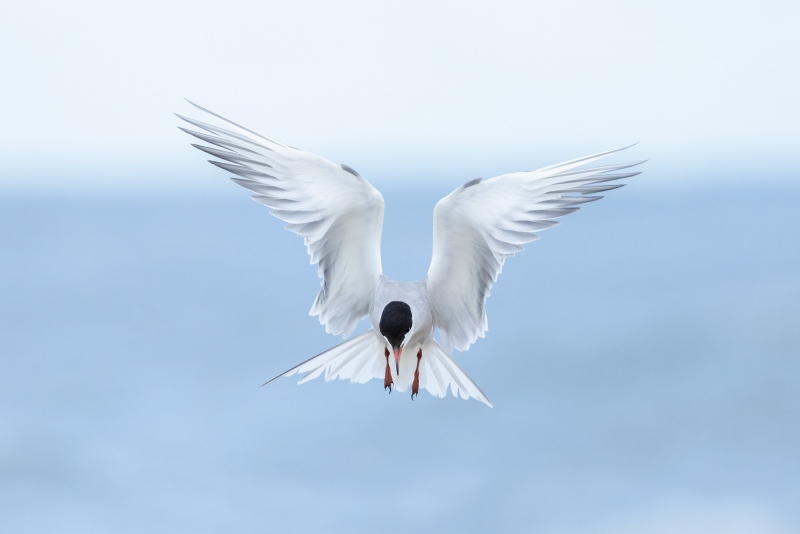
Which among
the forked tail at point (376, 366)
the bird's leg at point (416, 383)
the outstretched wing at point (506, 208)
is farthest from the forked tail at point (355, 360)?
the outstretched wing at point (506, 208)

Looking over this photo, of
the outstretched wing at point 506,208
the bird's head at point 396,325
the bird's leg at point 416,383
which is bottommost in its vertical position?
the bird's leg at point 416,383

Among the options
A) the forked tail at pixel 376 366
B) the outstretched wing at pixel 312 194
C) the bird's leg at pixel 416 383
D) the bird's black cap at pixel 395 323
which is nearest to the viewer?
the bird's black cap at pixel 395 323

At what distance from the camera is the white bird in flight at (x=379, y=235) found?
6.35 m

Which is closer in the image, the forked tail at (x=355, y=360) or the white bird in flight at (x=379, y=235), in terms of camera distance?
the white bird in flight at (x=379, y=235)

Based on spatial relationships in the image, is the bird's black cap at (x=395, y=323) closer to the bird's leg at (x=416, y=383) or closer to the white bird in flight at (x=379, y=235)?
the white bird in flight at (x=379, y=235)

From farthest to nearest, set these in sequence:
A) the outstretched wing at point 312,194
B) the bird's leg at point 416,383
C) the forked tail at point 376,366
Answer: the forked tail at point 376,366 < the bird's leg at point 416,383 < the outstretched wing at point 312,194

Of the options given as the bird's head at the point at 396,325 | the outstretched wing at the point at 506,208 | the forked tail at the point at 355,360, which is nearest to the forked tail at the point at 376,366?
the forked tail at the point at 355,360

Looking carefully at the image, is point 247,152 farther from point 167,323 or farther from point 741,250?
point 741,250

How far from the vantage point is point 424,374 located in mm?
6984

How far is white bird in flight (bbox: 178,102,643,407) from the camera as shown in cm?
635

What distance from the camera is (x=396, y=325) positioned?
625cm

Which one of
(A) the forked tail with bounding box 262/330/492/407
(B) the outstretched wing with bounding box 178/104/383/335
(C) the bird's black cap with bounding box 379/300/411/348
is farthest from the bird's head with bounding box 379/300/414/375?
(B) the outstretched wing with bounding box 178/104/383/335

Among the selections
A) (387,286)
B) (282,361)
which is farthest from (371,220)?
(282,361)

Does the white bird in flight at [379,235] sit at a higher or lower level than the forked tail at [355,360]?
higher
